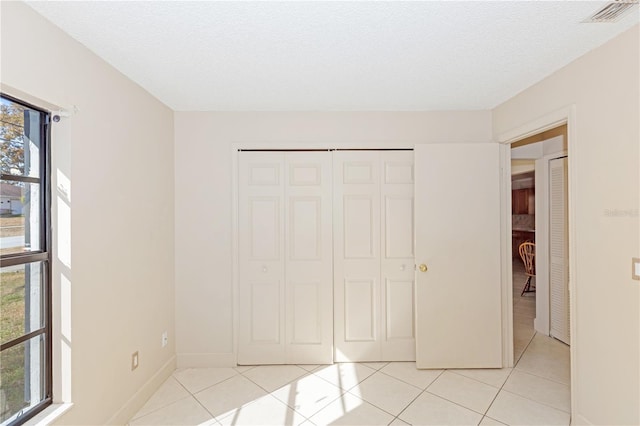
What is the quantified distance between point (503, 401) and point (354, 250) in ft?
5.32

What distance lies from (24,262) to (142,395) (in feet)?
4.51

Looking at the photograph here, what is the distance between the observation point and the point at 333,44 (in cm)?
172

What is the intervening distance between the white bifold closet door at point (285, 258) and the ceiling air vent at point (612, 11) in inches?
76.7

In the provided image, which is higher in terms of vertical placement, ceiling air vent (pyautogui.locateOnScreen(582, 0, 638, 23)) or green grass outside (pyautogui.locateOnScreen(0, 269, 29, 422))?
ceiling air vent (pyautogui.locateOnScreen(582, 0, 638, 23))

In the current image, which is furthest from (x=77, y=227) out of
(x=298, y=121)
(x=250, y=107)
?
(x=298, y=121)

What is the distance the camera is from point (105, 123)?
6.40 feet

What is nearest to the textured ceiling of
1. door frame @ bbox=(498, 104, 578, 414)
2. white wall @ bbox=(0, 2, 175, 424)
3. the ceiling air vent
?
the ceiling air vent

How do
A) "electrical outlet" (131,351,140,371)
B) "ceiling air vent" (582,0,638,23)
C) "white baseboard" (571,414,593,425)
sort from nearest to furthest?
1. "ceiling air vent" (582,0,638,23)
2. "white baseboard" (571,414,593,425)
3. "electrical outlet" (131,351,140,371)

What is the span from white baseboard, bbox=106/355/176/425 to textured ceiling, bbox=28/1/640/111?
227cm

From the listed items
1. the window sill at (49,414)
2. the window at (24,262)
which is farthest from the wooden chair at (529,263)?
the window at (24,262)

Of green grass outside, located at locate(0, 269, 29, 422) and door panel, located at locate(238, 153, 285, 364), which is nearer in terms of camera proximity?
green grass outside, located at locate(0, 269, 29, 422)

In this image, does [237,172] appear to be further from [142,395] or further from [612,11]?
[612,11]

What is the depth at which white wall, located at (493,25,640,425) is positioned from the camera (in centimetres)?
163

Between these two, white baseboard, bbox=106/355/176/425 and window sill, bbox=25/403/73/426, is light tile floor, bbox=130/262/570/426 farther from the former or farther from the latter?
window sill, bbox=25/403/73/426
